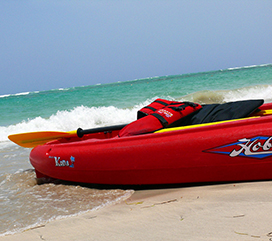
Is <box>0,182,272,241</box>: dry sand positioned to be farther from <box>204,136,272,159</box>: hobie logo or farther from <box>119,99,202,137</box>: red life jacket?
<box>119,99,202,137</box>: red life jacket

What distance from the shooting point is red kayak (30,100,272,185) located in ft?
7.51

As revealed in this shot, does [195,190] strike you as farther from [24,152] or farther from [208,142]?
[24,152]

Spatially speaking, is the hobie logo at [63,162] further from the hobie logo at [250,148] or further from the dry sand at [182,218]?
the hobie logo at [250,148]

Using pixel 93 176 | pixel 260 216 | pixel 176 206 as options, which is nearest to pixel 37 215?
pixel 93 176

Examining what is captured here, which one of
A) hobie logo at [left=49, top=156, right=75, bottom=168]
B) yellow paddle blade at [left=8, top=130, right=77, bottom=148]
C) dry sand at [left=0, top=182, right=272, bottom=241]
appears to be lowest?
dry sand at [left=0, top=182, right=272, bottom=241]

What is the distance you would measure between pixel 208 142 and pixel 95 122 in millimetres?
6641

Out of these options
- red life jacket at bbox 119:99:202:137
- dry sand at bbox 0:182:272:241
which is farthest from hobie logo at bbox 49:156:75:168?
dry sand at bbox 0:182:272:241

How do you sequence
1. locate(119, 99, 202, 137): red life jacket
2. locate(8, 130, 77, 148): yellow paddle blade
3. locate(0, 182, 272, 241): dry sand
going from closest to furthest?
1. locate(0, 182, 272, 241): dry sand
2. locate(119, 99, 202, 137): red life jacket
3. locate(8, 130, 77, 148): yellow paddle blade

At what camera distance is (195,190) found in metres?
2.43

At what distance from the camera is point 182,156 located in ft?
8.14

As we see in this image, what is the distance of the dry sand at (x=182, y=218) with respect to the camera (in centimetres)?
159

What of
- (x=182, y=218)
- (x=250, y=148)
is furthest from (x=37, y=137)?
(x=250, y=148)

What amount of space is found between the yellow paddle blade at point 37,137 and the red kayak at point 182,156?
2.54 ft

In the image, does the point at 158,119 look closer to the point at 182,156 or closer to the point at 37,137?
the point at 182,156
